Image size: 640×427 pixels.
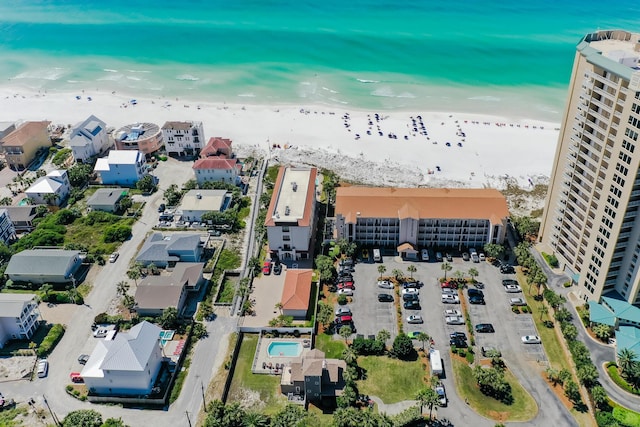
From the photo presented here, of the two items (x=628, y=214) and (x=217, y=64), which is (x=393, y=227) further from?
(x=217, y=64)

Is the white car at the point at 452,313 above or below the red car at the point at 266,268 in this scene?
below

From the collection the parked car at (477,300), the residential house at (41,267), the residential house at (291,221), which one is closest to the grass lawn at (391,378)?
the parked car at (477,300)

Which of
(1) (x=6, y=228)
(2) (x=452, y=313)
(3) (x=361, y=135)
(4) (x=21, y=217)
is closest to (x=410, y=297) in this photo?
(2) (x=452, y=313)

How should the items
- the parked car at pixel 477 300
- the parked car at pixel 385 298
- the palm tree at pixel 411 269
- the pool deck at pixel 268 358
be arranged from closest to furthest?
the pool deck at pixel 268 358, the parked car at pixel 477 300, the parked car at pixel 385 298, the palm tree at pixel 411 269

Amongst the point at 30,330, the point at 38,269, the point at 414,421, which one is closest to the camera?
the point at 414,421

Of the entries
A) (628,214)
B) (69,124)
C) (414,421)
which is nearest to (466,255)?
(628,214)

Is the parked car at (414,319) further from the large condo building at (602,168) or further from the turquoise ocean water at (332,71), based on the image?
the turquoise ocean water at (332,71)

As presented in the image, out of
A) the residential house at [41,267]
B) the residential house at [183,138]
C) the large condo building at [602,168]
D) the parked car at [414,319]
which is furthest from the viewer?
the residential house at [183,138]

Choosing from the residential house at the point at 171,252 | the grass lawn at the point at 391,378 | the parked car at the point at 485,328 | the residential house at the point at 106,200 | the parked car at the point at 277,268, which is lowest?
the grass lawn at the point at 391,378
